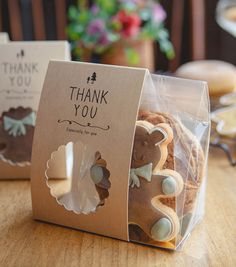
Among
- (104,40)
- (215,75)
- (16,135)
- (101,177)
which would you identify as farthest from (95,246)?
(104,40)

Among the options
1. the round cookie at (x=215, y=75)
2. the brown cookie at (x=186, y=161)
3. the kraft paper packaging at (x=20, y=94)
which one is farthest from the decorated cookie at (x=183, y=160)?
the round cookie at (x=215, y=75)

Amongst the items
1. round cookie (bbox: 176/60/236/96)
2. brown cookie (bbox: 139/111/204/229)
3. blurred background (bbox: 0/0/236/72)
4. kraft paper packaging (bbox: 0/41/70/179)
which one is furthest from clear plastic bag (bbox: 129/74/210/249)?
blurred background (bbox: 0/0/236/72)

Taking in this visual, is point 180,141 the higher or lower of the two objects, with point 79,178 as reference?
higher

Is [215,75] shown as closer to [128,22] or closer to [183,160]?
[128,22]

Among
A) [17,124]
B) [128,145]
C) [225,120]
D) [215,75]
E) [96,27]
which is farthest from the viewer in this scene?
[96,27]

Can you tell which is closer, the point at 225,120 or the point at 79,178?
the point at 79,178

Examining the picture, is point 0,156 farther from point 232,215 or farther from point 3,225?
point 232,215
